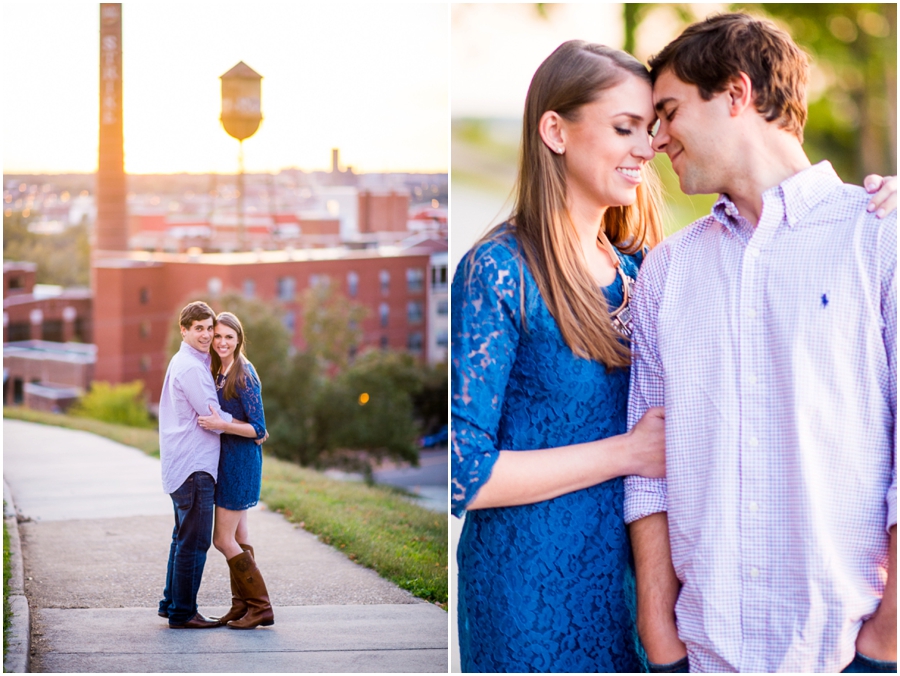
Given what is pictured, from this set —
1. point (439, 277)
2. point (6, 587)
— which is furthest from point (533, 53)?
point (6, 587)

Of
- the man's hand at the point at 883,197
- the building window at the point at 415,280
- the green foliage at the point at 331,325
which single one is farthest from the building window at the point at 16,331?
the man's hand at the point at 883,197

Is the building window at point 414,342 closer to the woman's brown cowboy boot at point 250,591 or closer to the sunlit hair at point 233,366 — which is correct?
the sunlit hair at point 233,366

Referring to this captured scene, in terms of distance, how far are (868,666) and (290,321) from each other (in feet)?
7.94

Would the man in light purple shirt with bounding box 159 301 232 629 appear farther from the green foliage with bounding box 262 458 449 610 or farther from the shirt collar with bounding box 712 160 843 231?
the shirt collar with bounding box 712 160 843 231

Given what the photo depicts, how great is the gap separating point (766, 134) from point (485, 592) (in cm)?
112

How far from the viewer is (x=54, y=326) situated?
9.81 feet

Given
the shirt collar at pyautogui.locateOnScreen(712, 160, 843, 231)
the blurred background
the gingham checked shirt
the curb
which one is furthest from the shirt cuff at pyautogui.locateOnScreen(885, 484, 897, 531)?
the curb

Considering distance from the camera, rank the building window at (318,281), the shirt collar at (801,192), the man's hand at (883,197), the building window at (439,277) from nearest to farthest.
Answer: the man's hand at (883,197), the shirt collar at (801,192), the building window at (439,277), the building window at (318,281)

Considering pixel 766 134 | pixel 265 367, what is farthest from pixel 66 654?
pixel 766 134

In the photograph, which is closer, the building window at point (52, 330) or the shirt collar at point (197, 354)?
the shirt collar at point (197, 354)

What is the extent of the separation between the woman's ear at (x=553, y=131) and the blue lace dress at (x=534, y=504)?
0.23 metres

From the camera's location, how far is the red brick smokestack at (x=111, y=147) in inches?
109

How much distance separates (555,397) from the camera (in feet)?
5.83

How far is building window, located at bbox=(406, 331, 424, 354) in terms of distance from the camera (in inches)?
135
